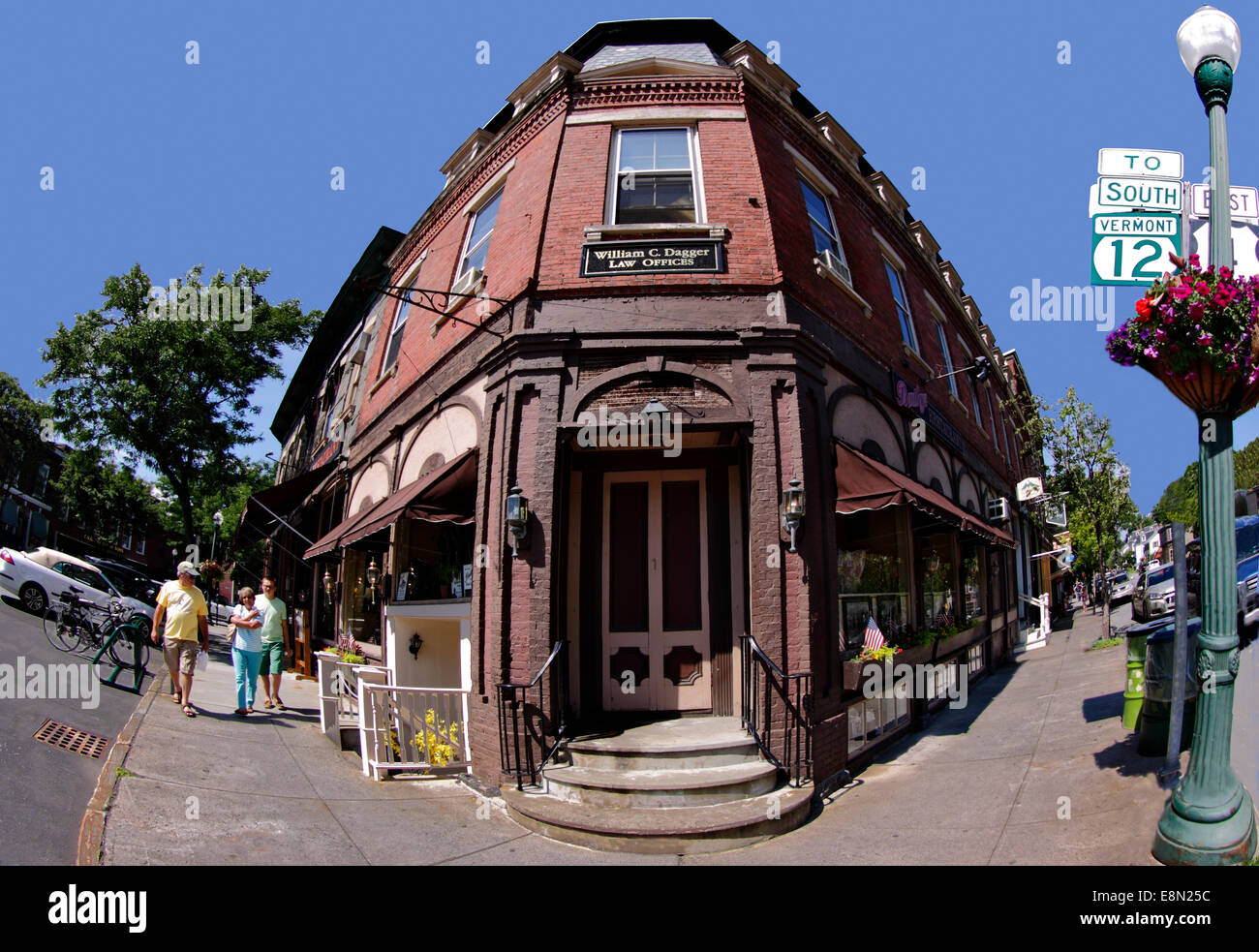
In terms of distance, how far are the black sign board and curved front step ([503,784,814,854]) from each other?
5.81 meters

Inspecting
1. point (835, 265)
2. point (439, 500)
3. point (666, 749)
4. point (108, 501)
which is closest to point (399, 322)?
point (439, 500)

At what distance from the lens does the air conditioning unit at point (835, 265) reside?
367 inches

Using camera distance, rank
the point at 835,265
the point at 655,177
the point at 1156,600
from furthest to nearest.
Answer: the point at 1156,600, the point at 835,265, the point at 655,177

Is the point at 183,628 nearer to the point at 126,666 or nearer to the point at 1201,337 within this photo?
the point at 126,666

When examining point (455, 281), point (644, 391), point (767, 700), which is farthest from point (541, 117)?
point (767, 700)

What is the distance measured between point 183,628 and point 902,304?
12660 mm

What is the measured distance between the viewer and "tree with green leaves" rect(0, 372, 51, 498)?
1220 inches

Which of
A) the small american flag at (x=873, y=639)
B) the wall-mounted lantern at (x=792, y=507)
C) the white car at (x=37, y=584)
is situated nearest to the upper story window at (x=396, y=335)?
the white car at (x=37, y=584)

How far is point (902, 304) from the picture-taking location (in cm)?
1244

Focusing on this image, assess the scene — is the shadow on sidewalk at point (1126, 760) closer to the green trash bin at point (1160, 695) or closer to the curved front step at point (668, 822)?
the green trash bin at point (1160, 695)

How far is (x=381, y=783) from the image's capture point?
705 centimetres

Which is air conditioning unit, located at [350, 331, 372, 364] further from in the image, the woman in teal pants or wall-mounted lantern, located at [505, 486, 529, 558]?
wall-mounted lantern, located at [505, 486, 529, 558]
